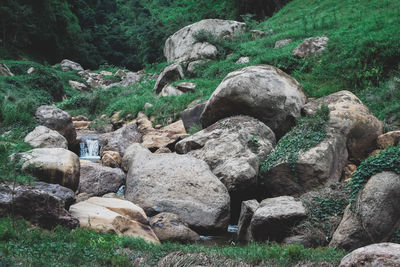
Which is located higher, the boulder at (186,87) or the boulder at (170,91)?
the boulder at (186,87)

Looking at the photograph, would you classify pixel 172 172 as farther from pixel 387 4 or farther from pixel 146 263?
pixel 387 4

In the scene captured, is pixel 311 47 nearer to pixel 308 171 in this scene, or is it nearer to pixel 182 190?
pixel 308 171

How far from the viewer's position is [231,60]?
20.1 m

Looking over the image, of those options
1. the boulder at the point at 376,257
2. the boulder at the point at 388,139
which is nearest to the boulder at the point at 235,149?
the boulder at the point at 388,139

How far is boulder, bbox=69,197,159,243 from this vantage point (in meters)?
6.77

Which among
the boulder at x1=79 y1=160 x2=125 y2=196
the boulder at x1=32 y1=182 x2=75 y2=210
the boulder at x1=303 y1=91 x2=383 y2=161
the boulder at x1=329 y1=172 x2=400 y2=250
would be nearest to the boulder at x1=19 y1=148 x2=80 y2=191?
the boulder at x1=32 y1=182 x2=75 y2=210

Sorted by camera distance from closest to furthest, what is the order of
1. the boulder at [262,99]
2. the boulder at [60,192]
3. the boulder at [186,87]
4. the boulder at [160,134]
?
the boulder at [60,192] → the boulder at [262,99] → the boulder at [160,134] → the boulder at [186,87]

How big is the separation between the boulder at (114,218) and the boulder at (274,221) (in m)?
1.94

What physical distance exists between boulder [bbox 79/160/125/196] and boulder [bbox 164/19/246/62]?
1349 centimetres

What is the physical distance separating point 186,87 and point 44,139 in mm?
8564

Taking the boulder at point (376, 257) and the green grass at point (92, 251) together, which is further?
the green grass at point (92, 251)

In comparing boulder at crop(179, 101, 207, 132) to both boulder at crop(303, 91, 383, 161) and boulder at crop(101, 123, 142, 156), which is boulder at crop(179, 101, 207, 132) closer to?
boulder at crop(101, 123, 142, 156)

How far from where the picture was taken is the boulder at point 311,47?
16.7 m

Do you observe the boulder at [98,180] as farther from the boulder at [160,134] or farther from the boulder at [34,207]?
the boulder at [34,207]
